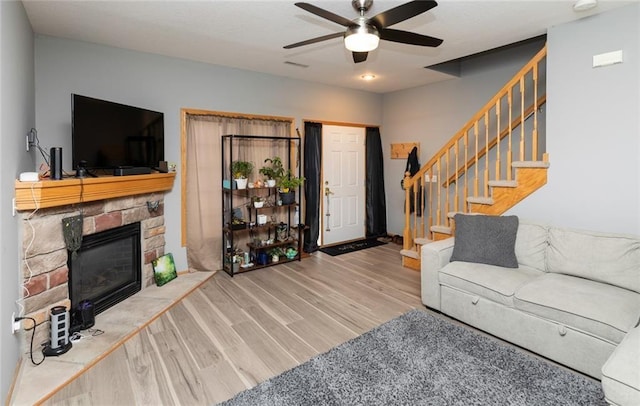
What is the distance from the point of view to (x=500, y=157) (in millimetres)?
4504

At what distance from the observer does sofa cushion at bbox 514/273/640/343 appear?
2.07 metres

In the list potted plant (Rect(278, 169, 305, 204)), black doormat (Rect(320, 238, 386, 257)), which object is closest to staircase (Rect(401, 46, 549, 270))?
black doormat (Rect(320, 238, 386, 257))

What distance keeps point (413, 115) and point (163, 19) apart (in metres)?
4.01

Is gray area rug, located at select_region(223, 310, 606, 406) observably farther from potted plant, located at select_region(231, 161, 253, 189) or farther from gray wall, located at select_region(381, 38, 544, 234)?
gray wall, located at select_region(381, 38, 544, 234)

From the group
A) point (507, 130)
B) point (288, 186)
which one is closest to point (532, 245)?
point (507, 130)

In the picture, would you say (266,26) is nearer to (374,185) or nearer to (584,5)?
(584,5)

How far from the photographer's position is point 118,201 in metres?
3.29

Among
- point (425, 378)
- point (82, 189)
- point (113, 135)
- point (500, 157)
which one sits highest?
point (113, 135)

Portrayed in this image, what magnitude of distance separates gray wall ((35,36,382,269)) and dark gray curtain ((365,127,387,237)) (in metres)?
0.72

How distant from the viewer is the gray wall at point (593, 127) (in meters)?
2.71

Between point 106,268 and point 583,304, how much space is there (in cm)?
403

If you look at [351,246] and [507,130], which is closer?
[507,130]

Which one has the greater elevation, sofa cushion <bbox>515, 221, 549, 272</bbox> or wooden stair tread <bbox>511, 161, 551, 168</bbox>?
wooden stair tread <bbox>511, 161, 551, 168</bbox>

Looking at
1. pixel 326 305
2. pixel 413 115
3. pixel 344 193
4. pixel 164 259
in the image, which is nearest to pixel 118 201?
pixel 164 259
